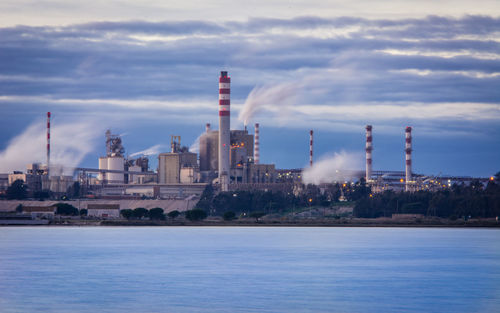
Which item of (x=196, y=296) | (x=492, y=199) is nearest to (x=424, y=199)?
(x=492, y=199)

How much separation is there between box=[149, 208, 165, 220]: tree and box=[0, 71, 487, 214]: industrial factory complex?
14.3 meters

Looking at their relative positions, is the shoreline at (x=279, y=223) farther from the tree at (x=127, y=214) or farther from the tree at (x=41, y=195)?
the tree at (x=41, y=195)

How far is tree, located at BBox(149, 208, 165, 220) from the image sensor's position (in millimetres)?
124438

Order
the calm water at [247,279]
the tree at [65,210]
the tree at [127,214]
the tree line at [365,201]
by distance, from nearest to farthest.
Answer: the calm water at [247,279], the tree at [127,214], the tree line at [365,201], the tree at [65,210]

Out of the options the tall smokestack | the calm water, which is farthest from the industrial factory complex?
the calm water

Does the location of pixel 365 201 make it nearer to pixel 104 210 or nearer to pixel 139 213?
pixel 139 213

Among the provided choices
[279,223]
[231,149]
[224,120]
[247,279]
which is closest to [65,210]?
[224,120]

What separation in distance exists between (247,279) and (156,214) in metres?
79.3

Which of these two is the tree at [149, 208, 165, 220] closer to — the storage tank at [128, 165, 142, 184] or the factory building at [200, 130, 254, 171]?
the factory building at [200, 130, 254, 171]

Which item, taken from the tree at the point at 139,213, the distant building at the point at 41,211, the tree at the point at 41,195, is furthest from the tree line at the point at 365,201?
the tree at the point at 41,195

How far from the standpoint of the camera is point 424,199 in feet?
424

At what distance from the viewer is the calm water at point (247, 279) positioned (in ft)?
120

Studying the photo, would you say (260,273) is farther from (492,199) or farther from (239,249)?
(492,199)

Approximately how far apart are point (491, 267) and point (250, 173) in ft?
301
